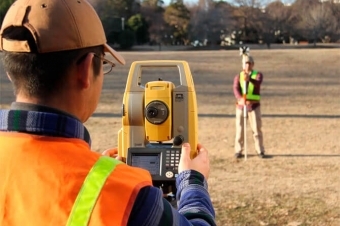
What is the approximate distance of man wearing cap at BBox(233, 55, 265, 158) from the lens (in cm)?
850

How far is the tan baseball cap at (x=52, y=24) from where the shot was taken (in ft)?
4.51

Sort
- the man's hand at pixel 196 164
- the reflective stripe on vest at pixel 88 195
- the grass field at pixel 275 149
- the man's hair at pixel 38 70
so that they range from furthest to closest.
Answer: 1. the grass field at pixel 275 149
2. the man's hand at pixel 196 164
3. the man's hair at pixel 38 70
4. the reflective stripe on vest at pixel 88 195

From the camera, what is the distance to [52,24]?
1.39m

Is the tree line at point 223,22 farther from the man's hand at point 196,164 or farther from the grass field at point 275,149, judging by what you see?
the man's hand at point 196,164

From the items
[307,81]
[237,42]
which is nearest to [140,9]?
[237,42]

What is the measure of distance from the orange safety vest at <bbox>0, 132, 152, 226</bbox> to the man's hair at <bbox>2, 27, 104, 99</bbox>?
12 cm

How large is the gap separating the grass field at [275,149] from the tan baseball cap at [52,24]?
441 cm

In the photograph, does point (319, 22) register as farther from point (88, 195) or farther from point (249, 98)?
point (88, 195)

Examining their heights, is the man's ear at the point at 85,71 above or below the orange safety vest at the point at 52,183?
above

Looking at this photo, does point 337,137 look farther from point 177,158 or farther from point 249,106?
point 177,158

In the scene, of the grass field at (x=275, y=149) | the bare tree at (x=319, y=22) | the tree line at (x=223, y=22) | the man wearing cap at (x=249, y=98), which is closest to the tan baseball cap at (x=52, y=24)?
the grass field at (x=275, y=149)

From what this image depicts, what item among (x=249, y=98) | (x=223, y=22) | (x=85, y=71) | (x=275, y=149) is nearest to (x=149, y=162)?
(x=85, y=71)

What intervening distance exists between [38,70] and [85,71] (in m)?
0.12

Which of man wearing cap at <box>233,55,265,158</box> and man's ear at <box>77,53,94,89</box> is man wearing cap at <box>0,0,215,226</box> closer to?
man's ear at <box>77,53,94,89</box>
